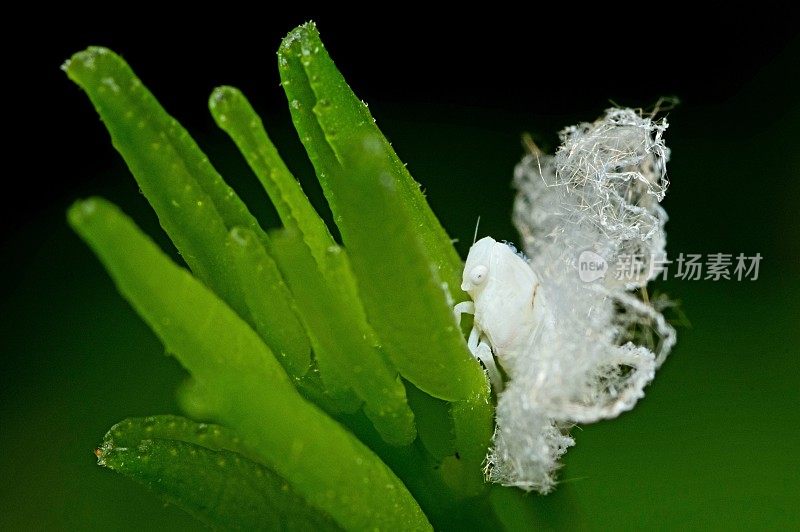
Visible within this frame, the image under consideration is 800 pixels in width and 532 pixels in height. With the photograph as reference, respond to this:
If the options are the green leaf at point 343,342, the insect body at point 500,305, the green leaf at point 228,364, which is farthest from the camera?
the insect body at point 500,305

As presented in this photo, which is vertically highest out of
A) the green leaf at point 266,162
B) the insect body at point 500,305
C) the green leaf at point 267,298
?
the green leaf at point 266,162

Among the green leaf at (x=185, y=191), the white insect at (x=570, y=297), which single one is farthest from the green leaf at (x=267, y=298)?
the white insect at (x=570, y=297)

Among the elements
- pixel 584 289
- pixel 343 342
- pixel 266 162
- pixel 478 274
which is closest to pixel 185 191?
pixel 266 162

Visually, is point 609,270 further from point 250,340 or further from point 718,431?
point 718,431

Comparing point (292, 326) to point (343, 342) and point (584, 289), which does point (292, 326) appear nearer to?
point (343, 342)

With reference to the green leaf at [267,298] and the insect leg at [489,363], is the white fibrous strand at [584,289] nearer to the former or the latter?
the insect leg at [489,363]

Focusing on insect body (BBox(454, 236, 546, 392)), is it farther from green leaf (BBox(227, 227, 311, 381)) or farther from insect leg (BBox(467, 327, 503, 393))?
green leaf (BBox(227, 227, 311, 381))

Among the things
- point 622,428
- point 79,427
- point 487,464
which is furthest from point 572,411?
point 79,427

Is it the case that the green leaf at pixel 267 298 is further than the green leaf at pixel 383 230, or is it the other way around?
the green leaf at pixel 267 298
